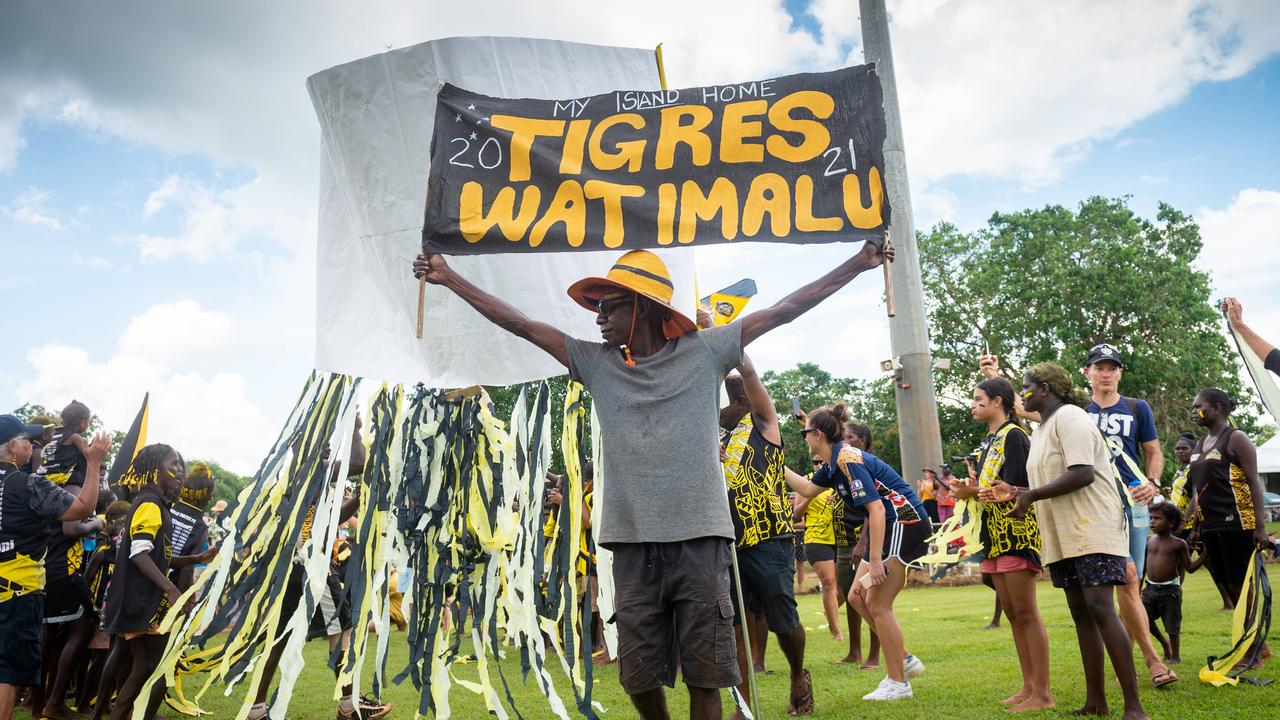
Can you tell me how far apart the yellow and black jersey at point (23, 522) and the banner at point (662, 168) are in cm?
266

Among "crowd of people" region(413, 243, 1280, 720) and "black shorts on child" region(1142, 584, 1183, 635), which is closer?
"crowd of people" region(413, 243, 1280, 720)

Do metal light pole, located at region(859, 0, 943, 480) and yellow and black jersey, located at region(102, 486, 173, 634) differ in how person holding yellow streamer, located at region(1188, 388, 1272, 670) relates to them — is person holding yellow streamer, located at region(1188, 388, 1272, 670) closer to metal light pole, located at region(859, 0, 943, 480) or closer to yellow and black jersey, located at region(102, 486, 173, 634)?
yellow and black jersey, located at region(102, 486, 173, 634)

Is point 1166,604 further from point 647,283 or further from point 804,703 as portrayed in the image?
point 647,283

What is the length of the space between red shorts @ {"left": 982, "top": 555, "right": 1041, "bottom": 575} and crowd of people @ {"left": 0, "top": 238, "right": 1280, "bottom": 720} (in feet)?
0.04

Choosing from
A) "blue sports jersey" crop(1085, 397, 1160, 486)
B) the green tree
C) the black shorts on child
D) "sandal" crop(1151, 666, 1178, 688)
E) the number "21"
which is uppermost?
the green tree

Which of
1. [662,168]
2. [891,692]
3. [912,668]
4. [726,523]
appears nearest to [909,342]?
[912,668]

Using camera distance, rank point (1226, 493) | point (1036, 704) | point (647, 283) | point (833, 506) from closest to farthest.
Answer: point (647, 283) < point (1036, 704) < point (1226, 493) < point (833, 506)

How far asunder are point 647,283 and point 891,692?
3.20m

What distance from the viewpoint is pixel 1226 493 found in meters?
5.80

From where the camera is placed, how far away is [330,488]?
461 centimetres

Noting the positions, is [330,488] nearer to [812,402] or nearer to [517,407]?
[517,407]

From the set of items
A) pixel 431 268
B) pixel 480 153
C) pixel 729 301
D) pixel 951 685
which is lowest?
pixel 951 685

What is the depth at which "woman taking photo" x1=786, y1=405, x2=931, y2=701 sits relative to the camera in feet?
17.4

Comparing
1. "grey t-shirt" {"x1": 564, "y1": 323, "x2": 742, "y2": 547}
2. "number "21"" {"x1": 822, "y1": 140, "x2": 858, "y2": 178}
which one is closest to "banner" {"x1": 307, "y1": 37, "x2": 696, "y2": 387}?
"number "21"" {"x1": 822, "y1": 140, "x2": 858, "y2": 178}
